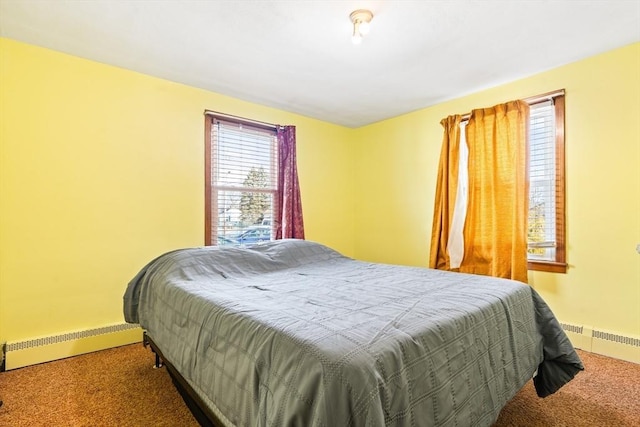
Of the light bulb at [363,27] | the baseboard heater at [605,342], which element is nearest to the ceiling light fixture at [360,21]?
the light bulb at [363,27]

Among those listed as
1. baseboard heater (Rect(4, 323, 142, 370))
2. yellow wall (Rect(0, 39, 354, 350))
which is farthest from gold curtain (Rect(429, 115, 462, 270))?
baseboard heater (Rect(4, 323, 142, 370))

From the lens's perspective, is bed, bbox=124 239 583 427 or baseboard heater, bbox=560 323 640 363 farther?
baseboard heater, bbox=560 323 640 363

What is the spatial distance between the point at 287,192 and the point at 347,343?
2.66 meters

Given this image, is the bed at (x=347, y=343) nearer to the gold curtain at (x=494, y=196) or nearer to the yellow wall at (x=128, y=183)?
the yellow wall at (x=128, y=183)

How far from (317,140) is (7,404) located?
3.47m

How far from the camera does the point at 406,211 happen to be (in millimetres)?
3789

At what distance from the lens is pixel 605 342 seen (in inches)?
95.7

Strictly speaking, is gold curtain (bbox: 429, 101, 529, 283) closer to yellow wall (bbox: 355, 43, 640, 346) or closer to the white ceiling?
yellow wall (bbox: 355, 43, 640, 346)

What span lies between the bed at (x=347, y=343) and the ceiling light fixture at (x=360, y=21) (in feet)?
5.09

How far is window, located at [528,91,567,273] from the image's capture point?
2674mm

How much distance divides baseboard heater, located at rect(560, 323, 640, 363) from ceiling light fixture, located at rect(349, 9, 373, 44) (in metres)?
2.77

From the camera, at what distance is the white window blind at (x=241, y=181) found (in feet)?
10.5

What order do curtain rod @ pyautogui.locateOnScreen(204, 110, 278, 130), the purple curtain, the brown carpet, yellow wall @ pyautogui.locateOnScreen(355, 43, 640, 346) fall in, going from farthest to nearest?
1. the purple curtain
2. curtain rod @ pyautogui.locateOnScreen(204, 110, 278, 130)
3. yellow wall @ pyautogui.locateOnScreen(355, 43, 640, 346)
4. the brown carpet

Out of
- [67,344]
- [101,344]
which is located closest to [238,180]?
[101,344]
